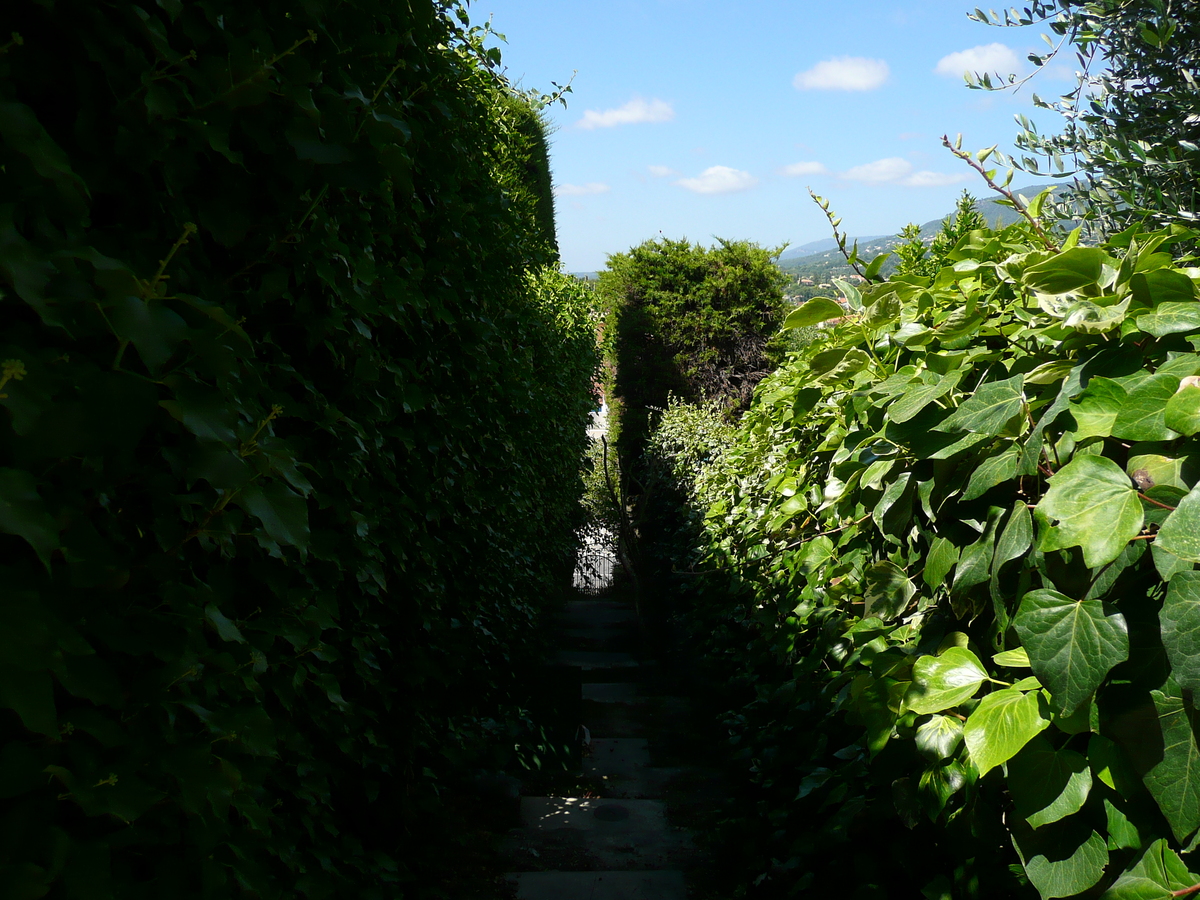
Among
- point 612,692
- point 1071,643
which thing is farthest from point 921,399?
point 612,692

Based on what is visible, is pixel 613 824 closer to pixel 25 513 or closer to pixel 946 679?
pixel 946 679

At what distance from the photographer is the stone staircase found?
373 centimetres

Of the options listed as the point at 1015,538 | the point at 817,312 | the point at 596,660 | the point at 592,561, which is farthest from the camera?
the point at 592,561

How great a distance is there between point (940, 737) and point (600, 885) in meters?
2.77

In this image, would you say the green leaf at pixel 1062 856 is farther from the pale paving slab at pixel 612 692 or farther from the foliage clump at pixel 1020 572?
the pale paving slab at pixel 612 692

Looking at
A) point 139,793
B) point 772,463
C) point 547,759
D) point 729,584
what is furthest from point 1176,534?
point 547,759

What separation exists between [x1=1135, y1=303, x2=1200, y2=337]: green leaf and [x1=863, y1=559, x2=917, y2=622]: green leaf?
0.81m

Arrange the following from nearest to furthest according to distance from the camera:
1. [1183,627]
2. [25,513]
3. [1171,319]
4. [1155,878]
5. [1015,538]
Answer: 1. [25,513]
2. [1183,627]
3. [1155,878]
4. [1171,319]
5. [1015,538]

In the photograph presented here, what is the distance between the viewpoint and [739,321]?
14578mm

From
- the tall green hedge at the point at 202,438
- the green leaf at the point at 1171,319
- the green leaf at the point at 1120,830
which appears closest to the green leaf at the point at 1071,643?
the green leaf at the point at 1120,830

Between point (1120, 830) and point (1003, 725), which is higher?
point (1003, 725)

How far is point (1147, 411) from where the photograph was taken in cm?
113

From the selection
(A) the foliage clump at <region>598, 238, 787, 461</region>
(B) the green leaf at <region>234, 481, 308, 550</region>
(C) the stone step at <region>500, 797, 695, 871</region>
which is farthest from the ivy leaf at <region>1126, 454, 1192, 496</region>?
(A) the foliage clump at <region>598, 238, 787, 461</region>

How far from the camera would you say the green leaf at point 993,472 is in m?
1.31
